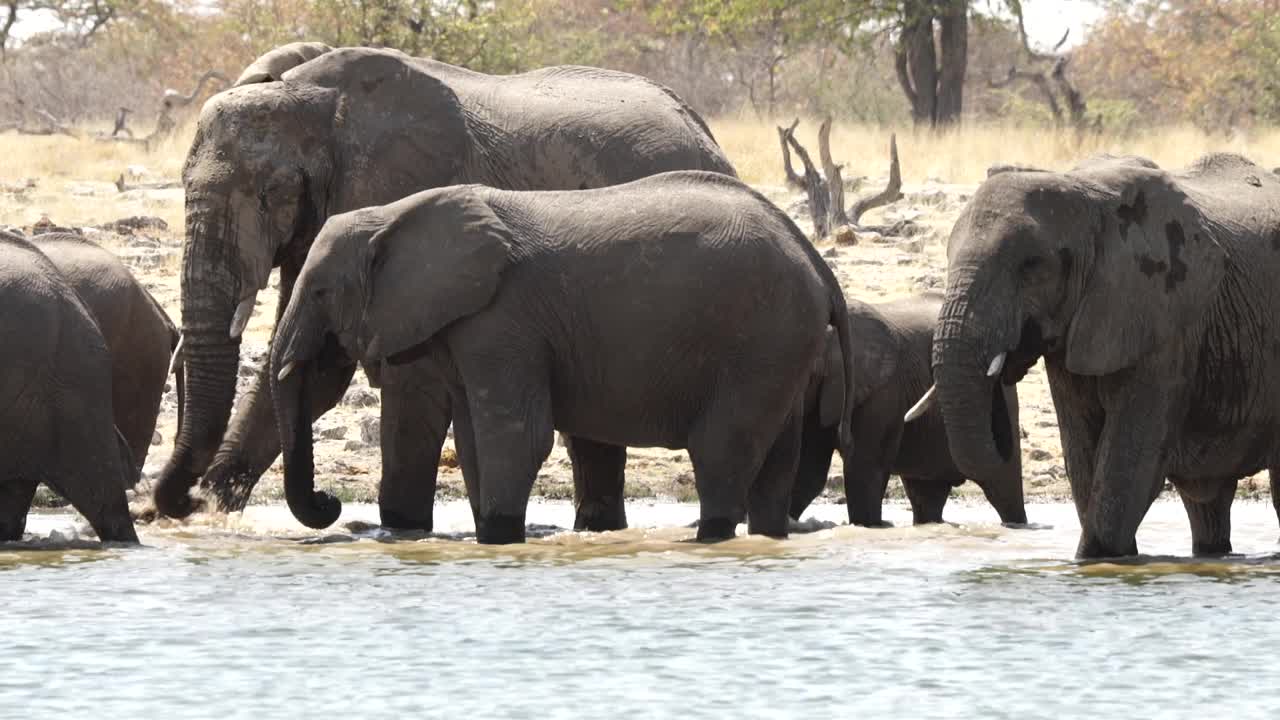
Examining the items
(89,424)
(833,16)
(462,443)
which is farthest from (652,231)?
(833,16)

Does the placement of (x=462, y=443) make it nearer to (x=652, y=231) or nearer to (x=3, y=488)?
(x=652, y=231)

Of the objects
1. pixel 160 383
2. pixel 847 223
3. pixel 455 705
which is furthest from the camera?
pixel 847 223

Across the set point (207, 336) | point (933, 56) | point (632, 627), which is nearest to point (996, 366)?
point (632, 627)

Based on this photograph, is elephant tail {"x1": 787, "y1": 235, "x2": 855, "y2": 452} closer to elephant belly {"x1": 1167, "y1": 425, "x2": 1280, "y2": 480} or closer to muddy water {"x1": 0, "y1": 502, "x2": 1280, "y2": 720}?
muddy water {"x1": 0, "y1": 502, "x2": 1280, "y2": 720}

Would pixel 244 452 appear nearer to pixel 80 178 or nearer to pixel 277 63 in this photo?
pixel 277 63

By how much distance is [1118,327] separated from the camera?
877cm

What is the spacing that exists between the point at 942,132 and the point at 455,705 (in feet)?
65.6

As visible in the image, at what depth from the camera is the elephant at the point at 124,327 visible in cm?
1128

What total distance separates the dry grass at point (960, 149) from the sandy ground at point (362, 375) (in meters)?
0.82

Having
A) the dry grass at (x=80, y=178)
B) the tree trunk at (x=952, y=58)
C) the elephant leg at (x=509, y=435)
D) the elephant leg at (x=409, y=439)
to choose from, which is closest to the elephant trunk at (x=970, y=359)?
the elephant leg at (x=509, y=435)

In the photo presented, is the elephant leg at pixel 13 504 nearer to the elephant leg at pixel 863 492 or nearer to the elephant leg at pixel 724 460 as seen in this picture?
the elephant leg at pixel 724 460

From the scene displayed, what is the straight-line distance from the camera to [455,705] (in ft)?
23.3

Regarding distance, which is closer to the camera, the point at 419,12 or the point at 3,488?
the point at 3,488

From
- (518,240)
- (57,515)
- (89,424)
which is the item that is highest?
(518,240)
